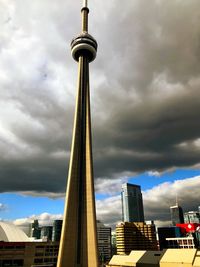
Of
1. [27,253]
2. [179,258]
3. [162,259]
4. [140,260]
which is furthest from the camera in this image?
[27,253]

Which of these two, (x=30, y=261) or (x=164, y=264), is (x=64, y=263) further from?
(x=30, y=261)

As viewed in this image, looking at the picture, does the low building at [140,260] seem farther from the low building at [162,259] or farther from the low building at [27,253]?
the low building at [27,253]

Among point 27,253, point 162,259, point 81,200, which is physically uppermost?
point 81,200

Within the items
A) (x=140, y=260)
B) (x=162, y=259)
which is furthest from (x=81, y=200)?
(x=162, y=259)

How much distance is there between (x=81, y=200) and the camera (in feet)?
228

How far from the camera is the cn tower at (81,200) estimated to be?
62281 mm

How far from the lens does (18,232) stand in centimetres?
12112

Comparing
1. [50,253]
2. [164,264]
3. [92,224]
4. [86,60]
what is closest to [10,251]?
[50,253]

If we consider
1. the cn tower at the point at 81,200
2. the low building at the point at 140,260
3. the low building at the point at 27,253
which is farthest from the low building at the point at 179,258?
the low building at the point at 27,253

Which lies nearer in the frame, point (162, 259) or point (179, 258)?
point (179, 258)

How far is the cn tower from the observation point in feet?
204

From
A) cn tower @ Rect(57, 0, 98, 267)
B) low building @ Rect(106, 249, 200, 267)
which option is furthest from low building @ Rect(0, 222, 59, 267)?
cn tower @ Rect(57, 0, 98, 267)

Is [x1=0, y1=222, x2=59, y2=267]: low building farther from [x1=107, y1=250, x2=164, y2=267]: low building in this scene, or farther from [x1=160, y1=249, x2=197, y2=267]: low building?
[x1=160, y1=249, x2=197, y2=267]: low building

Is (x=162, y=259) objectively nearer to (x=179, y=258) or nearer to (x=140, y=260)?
(x=179, y=258)
